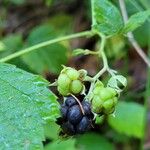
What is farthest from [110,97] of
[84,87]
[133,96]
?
[133,96]

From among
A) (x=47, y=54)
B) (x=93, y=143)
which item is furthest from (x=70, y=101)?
(x=93, y=143)

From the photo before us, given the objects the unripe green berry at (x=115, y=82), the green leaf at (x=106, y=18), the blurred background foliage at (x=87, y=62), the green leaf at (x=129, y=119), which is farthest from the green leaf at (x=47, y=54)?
the unripe green berry at (x=115, y=82)

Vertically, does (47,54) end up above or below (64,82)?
below

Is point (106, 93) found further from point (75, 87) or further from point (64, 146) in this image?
point (64, 146)

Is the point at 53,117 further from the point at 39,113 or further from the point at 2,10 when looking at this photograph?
the point at 2,10

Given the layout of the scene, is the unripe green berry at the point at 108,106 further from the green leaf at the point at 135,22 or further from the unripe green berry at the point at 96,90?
the green leaf at the point at 135,22
